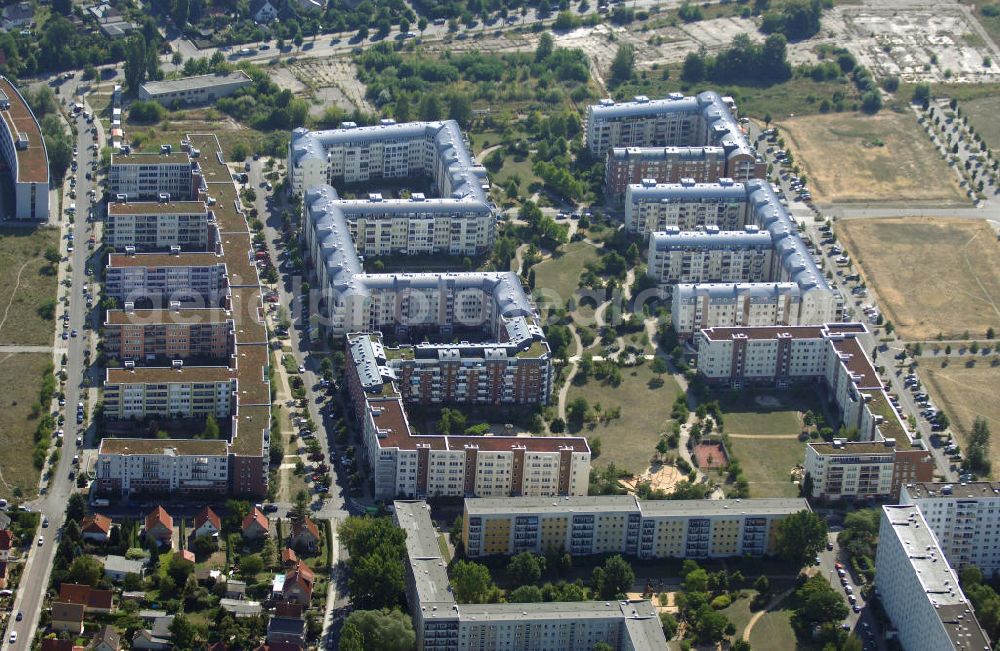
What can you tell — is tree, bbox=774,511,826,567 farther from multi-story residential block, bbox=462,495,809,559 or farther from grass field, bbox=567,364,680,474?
grass field, bbox=567,364,680,474

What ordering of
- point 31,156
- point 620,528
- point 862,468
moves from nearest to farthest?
1. point 620,528
2. point 862,468
3. point 31,156

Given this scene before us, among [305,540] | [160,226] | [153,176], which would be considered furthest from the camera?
[153,176]

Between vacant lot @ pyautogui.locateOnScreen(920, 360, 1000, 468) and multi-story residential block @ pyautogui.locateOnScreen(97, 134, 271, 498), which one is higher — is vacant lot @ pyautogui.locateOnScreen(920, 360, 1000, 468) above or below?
below

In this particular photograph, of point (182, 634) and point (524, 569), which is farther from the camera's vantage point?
point (524, 569)

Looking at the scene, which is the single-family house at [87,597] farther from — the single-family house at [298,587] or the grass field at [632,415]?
the grass field at [632,415]

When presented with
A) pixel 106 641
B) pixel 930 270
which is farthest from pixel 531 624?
pixel 930 270

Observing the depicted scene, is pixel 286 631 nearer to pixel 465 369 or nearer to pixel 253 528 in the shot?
pixel 253 528

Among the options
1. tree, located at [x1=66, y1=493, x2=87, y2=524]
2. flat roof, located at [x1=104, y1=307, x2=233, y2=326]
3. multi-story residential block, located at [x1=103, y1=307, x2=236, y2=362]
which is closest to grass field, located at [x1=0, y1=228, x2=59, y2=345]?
multi-story residential block, located at [x1=103, y1=307, x2=236, y2=362]
